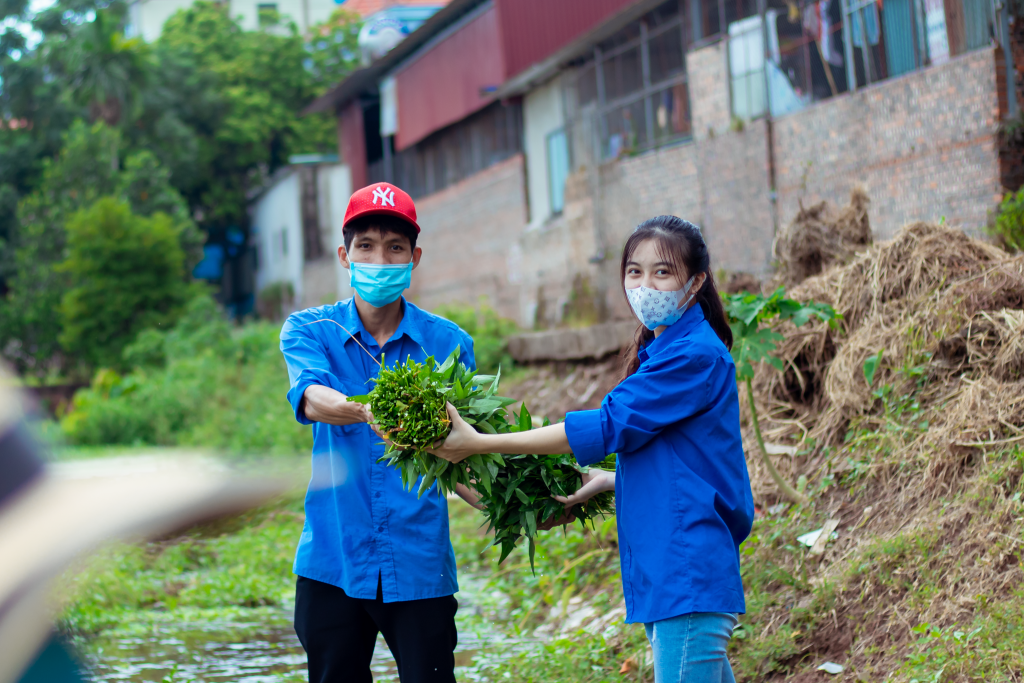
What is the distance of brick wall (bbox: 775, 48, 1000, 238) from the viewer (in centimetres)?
770

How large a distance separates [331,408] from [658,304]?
38.7 inches

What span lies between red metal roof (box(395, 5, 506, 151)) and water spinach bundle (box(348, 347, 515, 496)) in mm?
15961

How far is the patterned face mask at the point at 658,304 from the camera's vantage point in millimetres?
2588

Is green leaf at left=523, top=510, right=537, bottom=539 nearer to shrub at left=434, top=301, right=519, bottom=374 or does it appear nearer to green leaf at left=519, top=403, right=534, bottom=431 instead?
green leaf at left=519, top=403, right=534, bottom=431

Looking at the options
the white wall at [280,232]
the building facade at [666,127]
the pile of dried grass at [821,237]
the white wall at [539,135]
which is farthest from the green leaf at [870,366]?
the white wall at [280,232]

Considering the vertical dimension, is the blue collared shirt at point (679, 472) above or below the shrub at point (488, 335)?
below

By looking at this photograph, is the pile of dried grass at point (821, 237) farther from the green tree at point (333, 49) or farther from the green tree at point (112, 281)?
the green tree at point (333, 49)

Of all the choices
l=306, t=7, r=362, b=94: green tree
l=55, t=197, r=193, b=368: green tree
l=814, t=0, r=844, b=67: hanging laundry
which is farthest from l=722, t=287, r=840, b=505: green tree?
l=306, t=7, r=362, b=94: green tree

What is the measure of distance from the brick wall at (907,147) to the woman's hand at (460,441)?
19.8 ft

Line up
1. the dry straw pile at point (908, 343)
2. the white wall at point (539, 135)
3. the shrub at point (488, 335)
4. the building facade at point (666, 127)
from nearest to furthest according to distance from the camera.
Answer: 1. the dry straw pile at point (908, 343)
2. the building facade at point (666, 127)
3. the shrub at point (488, 335)
4. the white wall at point (539, 135)

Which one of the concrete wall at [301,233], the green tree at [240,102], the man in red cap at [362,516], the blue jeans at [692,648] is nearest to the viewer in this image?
the blue jeans at [692,648]

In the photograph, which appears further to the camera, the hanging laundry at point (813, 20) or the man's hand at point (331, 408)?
the hanging laundry at point (813, 20)

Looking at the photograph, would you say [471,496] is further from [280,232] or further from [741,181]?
[280,232]

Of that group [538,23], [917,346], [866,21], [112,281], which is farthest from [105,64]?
[917,346]
